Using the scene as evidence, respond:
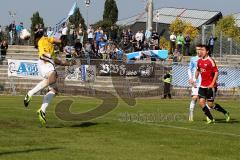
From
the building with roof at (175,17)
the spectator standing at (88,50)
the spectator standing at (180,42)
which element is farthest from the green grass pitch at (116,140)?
the building with roof at (175,17)

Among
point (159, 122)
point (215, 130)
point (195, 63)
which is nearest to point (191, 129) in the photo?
point (215, 130)

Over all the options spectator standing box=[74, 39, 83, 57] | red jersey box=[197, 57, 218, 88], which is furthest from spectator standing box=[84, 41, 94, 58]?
red jersey box=[197, 57, 218, 88]

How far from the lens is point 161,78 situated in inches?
1491

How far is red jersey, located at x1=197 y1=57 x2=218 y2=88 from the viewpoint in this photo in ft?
57.9

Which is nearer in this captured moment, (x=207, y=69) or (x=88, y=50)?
(x=207, y=69)

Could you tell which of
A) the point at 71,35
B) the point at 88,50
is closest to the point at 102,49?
the point at 88,50

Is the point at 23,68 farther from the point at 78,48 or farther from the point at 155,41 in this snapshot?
the point at 155,41

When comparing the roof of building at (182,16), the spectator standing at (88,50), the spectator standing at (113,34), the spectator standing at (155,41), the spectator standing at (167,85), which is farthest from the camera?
the roof of building at (182,16)

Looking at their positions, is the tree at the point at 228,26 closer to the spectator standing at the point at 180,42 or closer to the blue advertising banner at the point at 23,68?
the spectator standing at the point at 180,42

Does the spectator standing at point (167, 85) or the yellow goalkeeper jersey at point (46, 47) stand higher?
the yellow goalkeeper jersey at point (46, 47)

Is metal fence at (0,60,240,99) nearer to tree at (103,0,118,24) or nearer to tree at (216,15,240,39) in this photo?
tree at (216,15,240,39)

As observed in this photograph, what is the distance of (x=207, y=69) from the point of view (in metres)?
17.7

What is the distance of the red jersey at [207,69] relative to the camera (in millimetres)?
17656

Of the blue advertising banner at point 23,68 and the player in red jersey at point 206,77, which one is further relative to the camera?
the blue advertising banner at point 23,68
